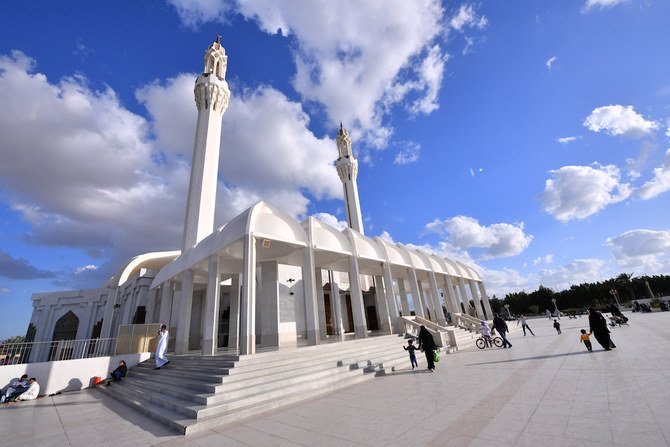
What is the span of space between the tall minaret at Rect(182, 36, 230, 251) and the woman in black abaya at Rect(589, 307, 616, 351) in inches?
831

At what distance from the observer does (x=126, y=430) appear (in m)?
5.68

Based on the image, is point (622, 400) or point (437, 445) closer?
point (437, 445)

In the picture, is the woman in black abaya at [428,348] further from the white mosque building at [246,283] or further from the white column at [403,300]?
the white column at [403,300]

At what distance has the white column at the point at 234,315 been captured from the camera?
51.9 ft

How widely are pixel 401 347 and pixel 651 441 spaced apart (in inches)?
388

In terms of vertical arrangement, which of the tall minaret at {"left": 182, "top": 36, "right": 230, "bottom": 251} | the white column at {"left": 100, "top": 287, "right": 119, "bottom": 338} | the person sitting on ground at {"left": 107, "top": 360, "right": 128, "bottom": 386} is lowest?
the person sitting on ground at {"left": 107, "top": 360, "right": 128, "bottom": 386}

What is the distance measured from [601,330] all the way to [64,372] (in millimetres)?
19512

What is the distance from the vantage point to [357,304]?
14102 millimetres

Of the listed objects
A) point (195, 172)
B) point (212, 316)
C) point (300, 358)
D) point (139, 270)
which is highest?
point (195, 172)

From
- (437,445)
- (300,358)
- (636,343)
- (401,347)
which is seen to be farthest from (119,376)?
(636,343)

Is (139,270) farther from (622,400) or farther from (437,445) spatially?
(622,400)

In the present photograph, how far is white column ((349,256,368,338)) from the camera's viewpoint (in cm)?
1358

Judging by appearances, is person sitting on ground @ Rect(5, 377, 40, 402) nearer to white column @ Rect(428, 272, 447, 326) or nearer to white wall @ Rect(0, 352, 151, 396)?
white wall @ Rect(0, 352, 151, 396)

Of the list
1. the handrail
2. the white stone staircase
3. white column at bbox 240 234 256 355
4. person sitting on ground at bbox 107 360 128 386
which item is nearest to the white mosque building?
white column at bbox 240 234 256 355
